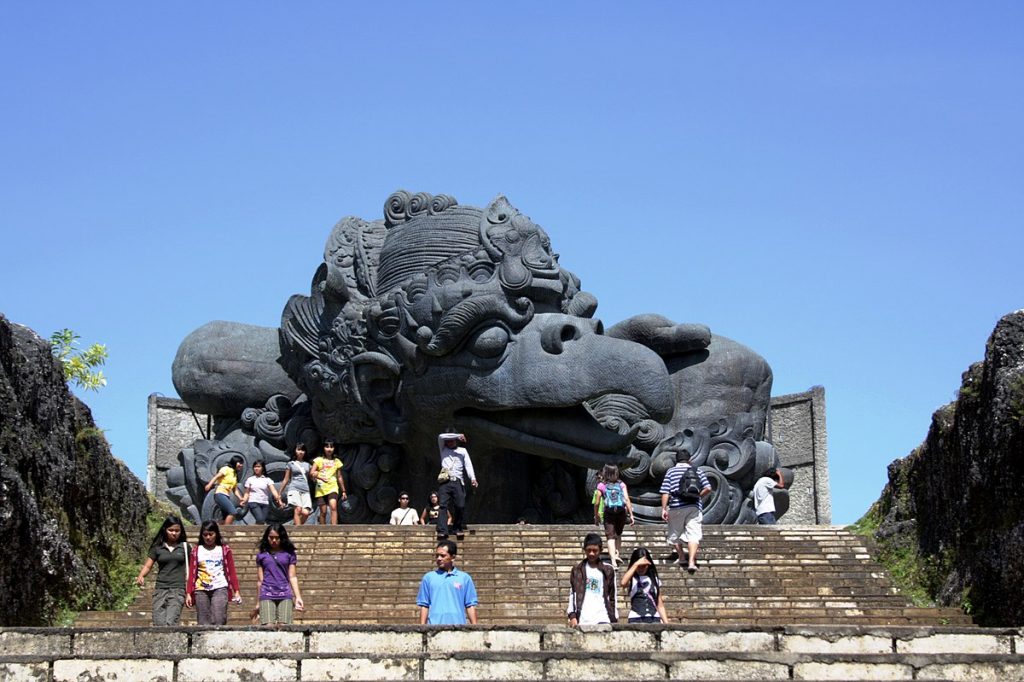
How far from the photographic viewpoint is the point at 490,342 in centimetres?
2639

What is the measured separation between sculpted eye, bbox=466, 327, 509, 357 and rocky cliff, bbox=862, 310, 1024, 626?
19.3 ft

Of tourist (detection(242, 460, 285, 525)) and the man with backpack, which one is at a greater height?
tourist (detection(242, 460, 285, 525))

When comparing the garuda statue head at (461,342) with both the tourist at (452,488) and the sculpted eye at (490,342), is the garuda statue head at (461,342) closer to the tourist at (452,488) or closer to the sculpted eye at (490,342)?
the sculpted eye at (490,342)

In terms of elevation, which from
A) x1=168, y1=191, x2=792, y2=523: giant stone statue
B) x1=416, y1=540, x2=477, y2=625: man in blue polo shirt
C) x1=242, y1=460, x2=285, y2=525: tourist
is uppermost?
x1=168, y1=191, x2=792, y2=523: giant stone statue

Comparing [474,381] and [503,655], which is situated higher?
[474,381]

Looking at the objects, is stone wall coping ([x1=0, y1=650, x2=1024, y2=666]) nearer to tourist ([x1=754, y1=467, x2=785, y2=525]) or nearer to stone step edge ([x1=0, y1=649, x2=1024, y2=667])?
stone step edge ([x1=0, y1=649, x2=1024, y2=667])

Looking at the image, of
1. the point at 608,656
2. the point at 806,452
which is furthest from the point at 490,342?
the point at 806,452

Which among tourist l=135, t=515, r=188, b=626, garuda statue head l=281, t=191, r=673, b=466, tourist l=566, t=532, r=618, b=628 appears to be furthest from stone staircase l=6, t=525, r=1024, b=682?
garuda statue head l=281, t=191, r=673, b=466

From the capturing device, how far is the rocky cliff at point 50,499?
19.9 m

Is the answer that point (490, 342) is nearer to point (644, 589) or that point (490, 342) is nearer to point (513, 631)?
point (644, 589)

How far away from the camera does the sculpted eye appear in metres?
26.4

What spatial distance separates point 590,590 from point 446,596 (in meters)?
1.19

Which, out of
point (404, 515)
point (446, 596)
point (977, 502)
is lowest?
point (446, 596)

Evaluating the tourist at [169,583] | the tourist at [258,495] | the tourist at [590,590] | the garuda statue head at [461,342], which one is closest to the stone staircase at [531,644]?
the tourist at [590,590]
